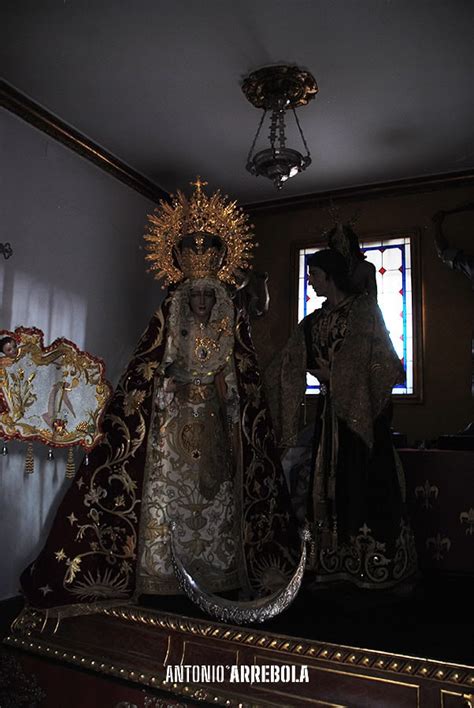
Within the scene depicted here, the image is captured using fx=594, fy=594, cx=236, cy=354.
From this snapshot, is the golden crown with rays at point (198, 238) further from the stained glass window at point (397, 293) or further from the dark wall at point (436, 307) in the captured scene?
the dark wall at point (436, 307)

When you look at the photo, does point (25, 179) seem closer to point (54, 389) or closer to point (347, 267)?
point (54, 389)

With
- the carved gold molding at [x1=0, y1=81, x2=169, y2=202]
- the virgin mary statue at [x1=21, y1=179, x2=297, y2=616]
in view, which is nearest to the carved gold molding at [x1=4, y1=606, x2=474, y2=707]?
the virgin mary statue at [x1=21, y1=179, x2=297, y2=616]

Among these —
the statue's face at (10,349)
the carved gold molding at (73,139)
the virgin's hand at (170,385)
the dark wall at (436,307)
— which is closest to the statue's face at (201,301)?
the virgin's hand at (170,385)

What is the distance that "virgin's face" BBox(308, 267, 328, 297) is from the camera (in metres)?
2.93

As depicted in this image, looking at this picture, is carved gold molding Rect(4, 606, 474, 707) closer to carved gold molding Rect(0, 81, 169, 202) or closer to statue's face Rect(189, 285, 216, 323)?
statue's face Rect(189, 285, 216, 323)

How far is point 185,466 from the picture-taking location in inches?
114

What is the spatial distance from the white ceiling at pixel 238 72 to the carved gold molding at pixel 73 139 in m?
0.07

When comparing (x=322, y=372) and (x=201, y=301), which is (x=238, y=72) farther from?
(x=322, y=372)

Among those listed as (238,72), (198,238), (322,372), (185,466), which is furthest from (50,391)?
(238,72)

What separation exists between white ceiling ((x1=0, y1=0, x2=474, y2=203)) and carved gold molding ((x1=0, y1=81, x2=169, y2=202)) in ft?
0.22

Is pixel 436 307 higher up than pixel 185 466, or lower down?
higher up

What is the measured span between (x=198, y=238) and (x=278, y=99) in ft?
4.69

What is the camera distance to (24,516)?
3969 millimetres

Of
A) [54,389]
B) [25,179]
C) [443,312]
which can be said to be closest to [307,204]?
[443,312]
